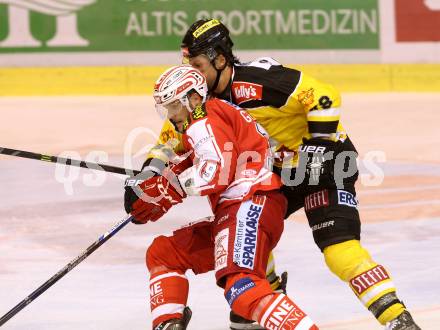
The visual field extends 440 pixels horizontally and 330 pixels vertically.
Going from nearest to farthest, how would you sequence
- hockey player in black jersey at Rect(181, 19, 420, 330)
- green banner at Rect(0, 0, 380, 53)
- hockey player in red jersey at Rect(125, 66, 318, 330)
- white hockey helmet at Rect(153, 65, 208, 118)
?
hockey player in red jersey at Rect(125, 66, 318, 330)
white hockey helmet at Rect(153, 65, 208, 118)
hockey player in black jersey at Rect(181, 19, 420, 330)
green banner at Rect(0, 0, 380, 53)

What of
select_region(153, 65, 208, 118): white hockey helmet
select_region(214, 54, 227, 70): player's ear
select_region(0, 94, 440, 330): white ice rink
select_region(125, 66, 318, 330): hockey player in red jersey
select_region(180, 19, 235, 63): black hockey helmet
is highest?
select_region(180, 19, 235, 63): black hockey helmet

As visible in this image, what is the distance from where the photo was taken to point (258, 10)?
11.1m

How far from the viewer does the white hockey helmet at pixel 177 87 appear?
4.82m

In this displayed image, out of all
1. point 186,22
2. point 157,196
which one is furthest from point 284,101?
point 186,22

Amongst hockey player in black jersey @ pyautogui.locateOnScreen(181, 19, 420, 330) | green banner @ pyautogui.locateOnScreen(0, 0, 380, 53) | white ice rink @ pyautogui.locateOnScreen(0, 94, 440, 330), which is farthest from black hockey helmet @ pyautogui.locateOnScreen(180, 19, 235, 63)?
green banner @ pyautogui.locateOnScreen(0, 0, 380, 53)

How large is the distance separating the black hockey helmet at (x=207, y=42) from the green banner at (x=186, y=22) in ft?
19.0

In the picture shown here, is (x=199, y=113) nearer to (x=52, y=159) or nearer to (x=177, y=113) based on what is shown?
(x=177, y=113)

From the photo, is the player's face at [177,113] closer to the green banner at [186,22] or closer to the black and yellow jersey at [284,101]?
the black and yellow jersey at [284,101]

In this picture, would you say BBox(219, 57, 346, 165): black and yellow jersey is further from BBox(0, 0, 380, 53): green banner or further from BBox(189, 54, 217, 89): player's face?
BBox(0, 0, 380, 53): green banner

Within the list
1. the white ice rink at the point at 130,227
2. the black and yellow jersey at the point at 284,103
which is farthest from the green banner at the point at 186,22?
the black and yellow jersey at the point at 284,103

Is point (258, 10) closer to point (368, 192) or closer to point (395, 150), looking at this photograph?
point (395, 150)

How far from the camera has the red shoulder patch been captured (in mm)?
5215

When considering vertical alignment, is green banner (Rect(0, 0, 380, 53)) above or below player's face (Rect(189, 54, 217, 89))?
below

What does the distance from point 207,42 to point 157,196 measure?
0.71 metres
